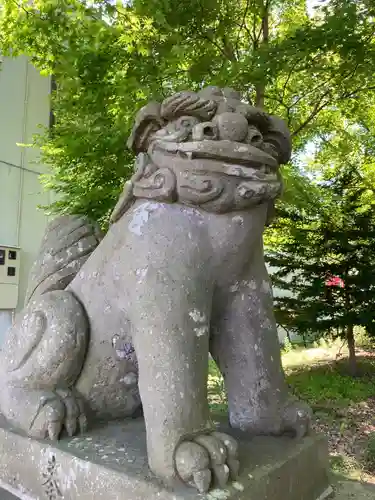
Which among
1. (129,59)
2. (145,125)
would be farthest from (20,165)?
(145,125)

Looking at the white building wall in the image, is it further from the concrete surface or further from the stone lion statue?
the concrete surface

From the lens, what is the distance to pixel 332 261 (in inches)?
236

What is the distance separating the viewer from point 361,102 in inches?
201

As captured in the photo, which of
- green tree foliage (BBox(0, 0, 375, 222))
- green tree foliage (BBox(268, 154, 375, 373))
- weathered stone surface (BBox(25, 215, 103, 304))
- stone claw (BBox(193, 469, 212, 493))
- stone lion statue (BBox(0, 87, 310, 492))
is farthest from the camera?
green tree foliage (BBox(268, 154, 375, 373))

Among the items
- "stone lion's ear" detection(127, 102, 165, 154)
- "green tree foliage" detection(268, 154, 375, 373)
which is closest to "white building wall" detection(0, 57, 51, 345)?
"green tree foliage" detection(268, 154, 375, 373)

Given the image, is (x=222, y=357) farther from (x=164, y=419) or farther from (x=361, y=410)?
(x=361, y=410)

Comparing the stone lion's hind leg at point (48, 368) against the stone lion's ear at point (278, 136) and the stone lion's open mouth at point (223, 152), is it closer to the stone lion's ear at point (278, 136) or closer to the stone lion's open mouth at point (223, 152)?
the stone lion's open mouth at point (223, 152)

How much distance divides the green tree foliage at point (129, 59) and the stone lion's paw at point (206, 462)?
2.62 metres

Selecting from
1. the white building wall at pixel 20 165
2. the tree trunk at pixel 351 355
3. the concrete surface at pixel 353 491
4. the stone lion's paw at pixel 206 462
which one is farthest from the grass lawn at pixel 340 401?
the white building wall at pixel 20 165

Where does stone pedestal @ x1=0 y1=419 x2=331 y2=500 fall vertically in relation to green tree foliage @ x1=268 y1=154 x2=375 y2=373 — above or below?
below

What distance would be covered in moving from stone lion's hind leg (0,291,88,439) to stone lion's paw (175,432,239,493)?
1.23 ft

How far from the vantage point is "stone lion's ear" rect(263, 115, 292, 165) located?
1257 mm

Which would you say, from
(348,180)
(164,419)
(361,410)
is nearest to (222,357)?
(164,419)

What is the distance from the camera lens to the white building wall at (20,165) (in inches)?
291
